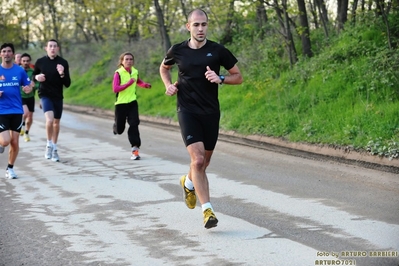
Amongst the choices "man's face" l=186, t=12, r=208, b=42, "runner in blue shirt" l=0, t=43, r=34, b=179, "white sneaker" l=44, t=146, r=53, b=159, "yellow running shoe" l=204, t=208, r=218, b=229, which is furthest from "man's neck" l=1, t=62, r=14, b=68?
"yellow running shoe" l=204, t=208, r=218, b=229

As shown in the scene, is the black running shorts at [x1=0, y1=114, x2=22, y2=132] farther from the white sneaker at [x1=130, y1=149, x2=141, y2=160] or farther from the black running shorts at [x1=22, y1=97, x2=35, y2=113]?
the black running shorts at [x1=22, y1=97, x2=35, y2=113]

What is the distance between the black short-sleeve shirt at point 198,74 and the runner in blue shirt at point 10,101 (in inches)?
176

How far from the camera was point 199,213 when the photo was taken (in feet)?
27.5

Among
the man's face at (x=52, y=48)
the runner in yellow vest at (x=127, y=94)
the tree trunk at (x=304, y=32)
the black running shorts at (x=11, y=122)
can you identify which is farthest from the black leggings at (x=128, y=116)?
the tree trunk at (x=304, y=32)

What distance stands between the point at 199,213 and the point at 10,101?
14.4ft

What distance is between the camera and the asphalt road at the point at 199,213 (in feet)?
21.2

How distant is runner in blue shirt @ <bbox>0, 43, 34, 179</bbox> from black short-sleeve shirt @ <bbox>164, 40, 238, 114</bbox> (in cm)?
448

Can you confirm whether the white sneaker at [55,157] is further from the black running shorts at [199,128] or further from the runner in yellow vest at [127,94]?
the black running shorts at [199,128]

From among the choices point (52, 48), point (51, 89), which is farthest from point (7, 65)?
point (51, 89)

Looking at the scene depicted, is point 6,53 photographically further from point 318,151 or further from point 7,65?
point 318,151

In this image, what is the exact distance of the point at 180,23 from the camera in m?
30.3

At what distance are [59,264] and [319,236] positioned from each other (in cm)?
229

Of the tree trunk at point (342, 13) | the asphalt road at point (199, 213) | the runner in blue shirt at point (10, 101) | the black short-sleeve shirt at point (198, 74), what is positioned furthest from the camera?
the tree trunk at point (342, 13)

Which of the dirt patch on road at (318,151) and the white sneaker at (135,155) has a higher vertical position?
the white sneaker at (135,155)
